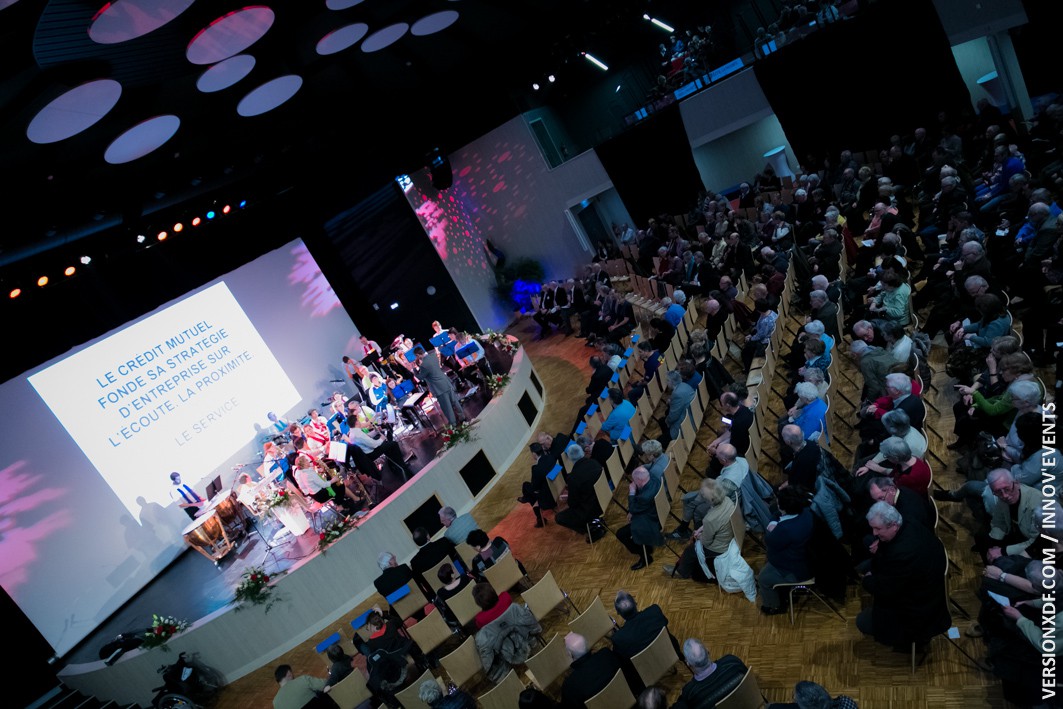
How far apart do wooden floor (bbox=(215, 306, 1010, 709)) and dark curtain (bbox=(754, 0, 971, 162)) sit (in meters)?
8.16

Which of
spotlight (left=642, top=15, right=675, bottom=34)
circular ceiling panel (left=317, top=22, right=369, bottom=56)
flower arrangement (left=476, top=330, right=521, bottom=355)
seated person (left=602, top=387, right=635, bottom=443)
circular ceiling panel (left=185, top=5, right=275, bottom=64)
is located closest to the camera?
circular ceiling panel (left=185, top=5, right=275, bottom=64)

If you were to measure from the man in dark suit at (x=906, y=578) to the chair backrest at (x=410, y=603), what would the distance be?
4488 mm

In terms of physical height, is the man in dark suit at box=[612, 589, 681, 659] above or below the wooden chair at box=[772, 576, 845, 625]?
above

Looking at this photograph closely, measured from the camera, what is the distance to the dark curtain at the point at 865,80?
12.9m

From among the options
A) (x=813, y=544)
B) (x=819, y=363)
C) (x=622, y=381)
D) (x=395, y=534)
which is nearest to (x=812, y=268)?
(x=622, y=381)

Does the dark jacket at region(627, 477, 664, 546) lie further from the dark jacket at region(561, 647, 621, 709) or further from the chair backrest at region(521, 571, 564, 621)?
the dark jacket at region(561, 647, 621, 709)

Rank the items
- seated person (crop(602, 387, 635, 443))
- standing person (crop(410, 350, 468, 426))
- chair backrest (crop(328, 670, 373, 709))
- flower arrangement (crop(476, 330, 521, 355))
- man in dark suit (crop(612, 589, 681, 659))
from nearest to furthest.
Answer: man in dark suit (crop(612, 589, 681, 659))
chair backrest (crop(328, 670, 373, 709))
seated person (crop(602, 387, 635, 443))
standing person (crop(410, 350, 468, 426))
flower arrangement (crop(476, 330, 521, 355))

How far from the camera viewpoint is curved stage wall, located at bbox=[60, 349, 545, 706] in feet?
26.7

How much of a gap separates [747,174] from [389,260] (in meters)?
9.49

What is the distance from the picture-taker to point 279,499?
9.25m

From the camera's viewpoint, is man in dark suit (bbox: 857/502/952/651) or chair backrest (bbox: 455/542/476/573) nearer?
man in dark suit (bbox: 857/502/952/651)

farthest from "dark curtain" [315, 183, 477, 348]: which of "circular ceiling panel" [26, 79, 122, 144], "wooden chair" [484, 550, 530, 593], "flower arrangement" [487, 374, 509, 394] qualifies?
"wooden chair" [484, 550, 530, 593]

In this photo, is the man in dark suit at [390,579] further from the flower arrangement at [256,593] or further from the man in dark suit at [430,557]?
the flower arrangement at [256,593]

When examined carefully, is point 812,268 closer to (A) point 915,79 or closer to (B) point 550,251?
(A) point 915,79
